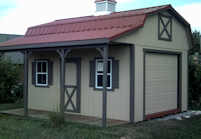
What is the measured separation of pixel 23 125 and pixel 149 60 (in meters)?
4.87

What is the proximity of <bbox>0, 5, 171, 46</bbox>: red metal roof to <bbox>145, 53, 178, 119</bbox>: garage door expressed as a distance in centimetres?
139

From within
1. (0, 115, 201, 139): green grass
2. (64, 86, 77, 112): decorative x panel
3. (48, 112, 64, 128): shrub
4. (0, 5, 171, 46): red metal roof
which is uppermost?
(0, 5, 171, 46): red metal roof

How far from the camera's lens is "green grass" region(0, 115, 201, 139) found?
A: 775 centimetres

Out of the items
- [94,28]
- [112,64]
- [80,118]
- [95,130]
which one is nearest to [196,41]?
[94,28]

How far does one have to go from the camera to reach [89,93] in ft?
36.4

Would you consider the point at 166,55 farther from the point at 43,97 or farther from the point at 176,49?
the point at 43,97

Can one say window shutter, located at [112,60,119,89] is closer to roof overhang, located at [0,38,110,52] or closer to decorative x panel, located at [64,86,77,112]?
roof overhang, located at [0,38,110,52]

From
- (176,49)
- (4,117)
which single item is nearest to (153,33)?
(176,49)

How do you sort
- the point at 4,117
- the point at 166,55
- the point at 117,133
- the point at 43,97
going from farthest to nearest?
the point at 43,97
the point at 166,55
the point at 4,117
the point at 117,133

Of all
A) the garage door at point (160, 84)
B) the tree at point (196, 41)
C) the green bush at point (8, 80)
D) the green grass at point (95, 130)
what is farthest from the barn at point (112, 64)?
the tree at point (196, 41)

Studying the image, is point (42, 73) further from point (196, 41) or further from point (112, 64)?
point (196, 41)

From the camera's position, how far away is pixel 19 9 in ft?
70.8

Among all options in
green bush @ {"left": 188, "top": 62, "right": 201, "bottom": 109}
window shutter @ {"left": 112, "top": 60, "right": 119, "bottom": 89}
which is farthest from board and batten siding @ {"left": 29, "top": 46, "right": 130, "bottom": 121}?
green bush @ {"left": 188, "top": 62, "right": 201, "bottom": 109}

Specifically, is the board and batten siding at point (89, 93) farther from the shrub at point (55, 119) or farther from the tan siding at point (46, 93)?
the shrub at point (55, 119)
